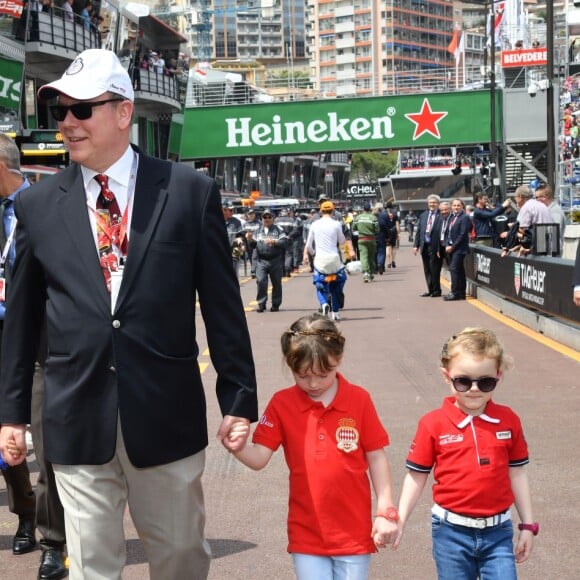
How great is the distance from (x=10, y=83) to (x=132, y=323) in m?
32.4

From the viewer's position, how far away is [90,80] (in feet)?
12.4

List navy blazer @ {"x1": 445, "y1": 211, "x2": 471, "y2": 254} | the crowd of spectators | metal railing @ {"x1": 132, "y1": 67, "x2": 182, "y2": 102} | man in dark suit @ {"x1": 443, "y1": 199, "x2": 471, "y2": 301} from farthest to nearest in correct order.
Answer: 1. metal railing @ {"x1": 132, "y1": 67, "x2": 182, "y2": 102}
2. the crowd of spectators
3. navy blazer @ {"x1": 445, "y1": 211, "x2": 471, "y2": 254}
4. man in dark suit @ {"x1": 443, "y1": 199, "x2": 471, "y2": 301}

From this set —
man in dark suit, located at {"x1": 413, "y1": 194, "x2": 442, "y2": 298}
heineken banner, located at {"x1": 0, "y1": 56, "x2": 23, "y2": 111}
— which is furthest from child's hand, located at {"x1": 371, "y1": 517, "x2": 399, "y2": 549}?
heineken banner, located at {"x1": 0, "y1": 56, "x2": 23, "y2": 111}

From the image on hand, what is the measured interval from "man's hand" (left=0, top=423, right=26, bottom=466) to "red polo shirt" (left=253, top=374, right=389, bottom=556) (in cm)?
77

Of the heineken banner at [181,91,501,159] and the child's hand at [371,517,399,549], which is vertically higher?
the heineken banner at [181,91,501,159]

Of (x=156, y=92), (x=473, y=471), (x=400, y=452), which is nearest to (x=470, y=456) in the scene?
(x=473, y=471)

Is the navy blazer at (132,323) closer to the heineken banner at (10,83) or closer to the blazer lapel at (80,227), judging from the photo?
the blazer lapel at (80,227)

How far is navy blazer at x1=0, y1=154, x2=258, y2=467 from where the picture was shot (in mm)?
3701

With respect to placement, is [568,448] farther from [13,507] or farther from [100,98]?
[100,98]

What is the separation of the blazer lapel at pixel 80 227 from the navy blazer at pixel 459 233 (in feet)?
61.4

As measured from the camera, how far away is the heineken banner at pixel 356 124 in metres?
44.7

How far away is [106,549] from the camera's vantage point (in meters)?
3.79

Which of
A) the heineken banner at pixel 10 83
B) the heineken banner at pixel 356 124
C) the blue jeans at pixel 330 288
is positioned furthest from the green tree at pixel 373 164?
the blue jeans at pixel 330 288

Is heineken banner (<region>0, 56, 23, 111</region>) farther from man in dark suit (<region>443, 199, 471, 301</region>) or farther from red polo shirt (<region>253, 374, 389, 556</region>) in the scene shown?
red polo shirt (<region>253, 374, 389, 556</region>)
